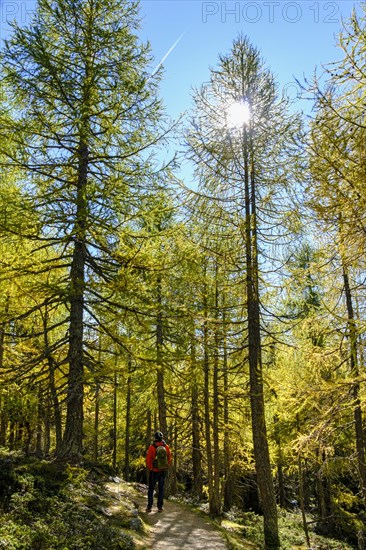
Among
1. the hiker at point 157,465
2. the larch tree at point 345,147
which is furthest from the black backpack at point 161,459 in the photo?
the larch tree at point 345,147

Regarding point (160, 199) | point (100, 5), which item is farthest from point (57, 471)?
point (100, 5)

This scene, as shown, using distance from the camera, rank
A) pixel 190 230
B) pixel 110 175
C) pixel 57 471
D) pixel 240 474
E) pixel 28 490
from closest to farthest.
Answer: pixel 28 490 < pixel 57 471 < pixel 110 175 < pixel 190 230 < pixel 240 474

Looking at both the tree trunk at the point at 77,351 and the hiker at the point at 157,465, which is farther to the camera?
the hiker at the point at 157,465

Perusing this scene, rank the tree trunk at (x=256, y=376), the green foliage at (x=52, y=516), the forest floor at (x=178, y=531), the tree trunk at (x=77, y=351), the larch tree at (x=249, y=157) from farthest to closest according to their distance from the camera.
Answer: the larch tree at (x=249, y=157)
the tree trunk at (x=256, y=376)
the tree trunk at (x=77, y=351)
the forest floor at (x=178, y=531)
the green foliage at (x=52, y=516)

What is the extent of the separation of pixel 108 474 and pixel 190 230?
7064 millimetres

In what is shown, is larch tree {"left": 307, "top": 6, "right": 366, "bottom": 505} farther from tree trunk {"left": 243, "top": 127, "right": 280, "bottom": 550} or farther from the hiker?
the hiker

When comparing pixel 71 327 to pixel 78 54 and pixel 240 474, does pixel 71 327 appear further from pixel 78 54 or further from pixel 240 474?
pixel 240 474

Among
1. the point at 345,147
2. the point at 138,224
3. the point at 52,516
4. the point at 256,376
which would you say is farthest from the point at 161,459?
the point at 345,147

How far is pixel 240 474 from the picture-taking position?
20719 mm

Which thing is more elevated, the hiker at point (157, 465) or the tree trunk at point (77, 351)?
the tree trunk at point (77, 351)

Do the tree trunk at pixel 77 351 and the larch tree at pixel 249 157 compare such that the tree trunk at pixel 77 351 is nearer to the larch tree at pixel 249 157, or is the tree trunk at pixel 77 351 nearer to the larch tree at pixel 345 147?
the larch tree at pixel 249 157

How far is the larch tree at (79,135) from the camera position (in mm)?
8852

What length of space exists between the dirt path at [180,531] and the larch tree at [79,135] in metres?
2.39

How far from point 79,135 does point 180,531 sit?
921 centimetres
